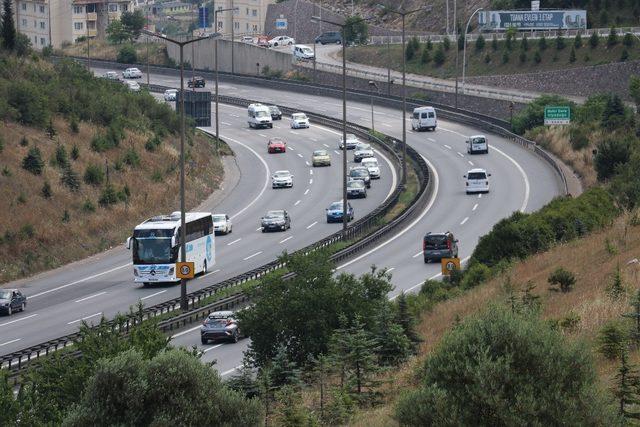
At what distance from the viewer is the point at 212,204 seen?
285 feet

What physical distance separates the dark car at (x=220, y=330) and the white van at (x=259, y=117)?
72406 mm

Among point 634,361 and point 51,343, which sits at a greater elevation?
point 634,361

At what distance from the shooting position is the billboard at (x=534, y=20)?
137250 mm

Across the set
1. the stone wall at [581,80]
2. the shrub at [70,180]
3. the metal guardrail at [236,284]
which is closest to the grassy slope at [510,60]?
the stone wall at [581,80]

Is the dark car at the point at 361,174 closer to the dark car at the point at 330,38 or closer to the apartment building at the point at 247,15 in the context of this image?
the dark car at the point at 330,38

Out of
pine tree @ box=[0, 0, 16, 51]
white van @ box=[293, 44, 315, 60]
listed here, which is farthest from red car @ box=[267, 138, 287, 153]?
white van @ box=[293, 44, 315, 60]

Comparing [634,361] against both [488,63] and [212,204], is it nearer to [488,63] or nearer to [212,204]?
[212,204]

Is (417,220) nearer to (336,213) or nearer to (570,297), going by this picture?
(336,213)

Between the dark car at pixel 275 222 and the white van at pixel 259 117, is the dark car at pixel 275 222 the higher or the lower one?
the lower one

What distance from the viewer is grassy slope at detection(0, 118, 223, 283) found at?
69.7m

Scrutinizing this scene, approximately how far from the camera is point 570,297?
3662 centimetres

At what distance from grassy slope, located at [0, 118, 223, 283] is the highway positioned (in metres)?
1.51

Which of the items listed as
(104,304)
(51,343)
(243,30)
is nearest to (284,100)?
(243,30)

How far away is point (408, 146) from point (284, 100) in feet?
109
